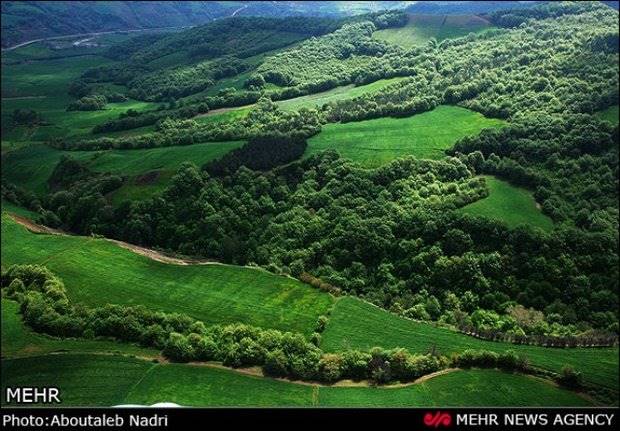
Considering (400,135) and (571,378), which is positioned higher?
(400,135)

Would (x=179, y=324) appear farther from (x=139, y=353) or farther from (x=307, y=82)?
(x=307, y=82)

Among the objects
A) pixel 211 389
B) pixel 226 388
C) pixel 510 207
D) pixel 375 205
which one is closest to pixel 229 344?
pixel 226 388

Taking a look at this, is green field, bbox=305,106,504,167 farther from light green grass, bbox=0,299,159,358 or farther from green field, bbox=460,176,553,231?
light green grass, bbox=0,299,159,358

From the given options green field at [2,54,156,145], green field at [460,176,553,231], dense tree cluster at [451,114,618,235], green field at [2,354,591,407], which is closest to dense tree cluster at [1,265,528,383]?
green field at [2,354,591,407]

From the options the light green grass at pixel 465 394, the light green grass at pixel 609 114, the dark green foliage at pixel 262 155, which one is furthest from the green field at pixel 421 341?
the light green grass at pixel 609 114

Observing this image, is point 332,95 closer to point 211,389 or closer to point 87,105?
point 87,105

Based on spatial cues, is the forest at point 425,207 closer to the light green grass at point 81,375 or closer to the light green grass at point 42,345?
the light green grass at point 42,345
